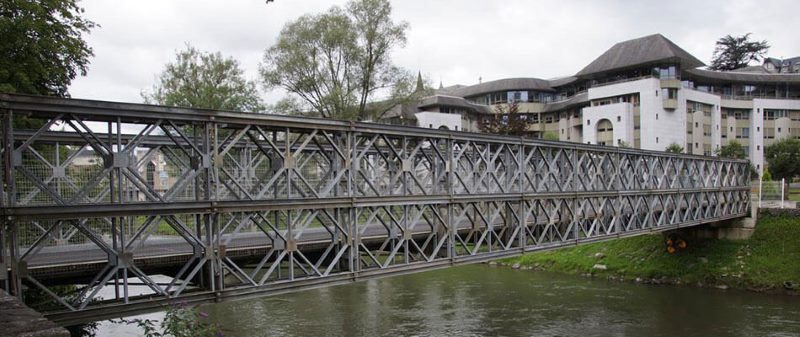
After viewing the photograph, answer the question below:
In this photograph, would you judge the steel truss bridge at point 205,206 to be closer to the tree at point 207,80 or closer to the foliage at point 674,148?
the tree at point 207,80

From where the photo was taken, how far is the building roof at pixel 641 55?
62.3 m

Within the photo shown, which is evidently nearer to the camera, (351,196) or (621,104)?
(351,196)

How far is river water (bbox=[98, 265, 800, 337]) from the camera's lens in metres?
22.3

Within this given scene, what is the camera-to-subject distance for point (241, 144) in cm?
1817

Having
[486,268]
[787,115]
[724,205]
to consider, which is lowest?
[486,268]

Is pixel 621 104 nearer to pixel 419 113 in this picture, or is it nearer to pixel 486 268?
pixel 419 113

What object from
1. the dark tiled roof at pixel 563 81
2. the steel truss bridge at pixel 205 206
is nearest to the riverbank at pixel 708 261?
the steel truss bridge at pixel 205 206

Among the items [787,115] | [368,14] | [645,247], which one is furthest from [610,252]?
[787,115]

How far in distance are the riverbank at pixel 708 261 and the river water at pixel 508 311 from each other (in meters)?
1.31

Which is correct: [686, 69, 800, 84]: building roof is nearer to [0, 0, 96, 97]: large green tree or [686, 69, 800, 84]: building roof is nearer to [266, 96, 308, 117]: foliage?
[266, 96, 308, 117]: foliage

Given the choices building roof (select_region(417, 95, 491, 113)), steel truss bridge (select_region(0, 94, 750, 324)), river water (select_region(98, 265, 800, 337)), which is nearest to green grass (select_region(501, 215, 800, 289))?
river water (select_region(98, 265, 800, 337))

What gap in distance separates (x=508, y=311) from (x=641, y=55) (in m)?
47.7

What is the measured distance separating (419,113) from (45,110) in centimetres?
5926

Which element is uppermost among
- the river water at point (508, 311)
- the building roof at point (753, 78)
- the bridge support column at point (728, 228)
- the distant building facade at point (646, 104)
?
the building roof at point (753, 78)
